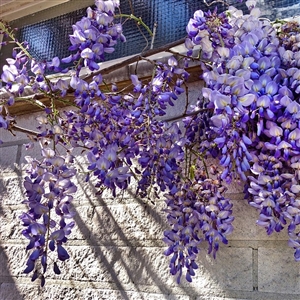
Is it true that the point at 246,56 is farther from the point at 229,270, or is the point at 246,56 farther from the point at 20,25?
the point at 20,25

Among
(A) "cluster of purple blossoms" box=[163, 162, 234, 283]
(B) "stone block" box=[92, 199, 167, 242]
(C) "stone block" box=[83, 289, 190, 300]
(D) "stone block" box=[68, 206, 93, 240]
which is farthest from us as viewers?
(D) "stone block" box=[68, 206, 93, 240]

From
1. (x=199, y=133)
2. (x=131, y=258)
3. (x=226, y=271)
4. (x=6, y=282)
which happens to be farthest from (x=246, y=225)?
(x=6, y=282)

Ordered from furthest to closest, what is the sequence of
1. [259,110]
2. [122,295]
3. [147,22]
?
[147,22], [122,295], [259,110]

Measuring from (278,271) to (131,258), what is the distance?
52 centimetres

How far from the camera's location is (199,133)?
1.34 m

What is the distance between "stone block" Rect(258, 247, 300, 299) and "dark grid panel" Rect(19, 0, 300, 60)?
0.90 meters

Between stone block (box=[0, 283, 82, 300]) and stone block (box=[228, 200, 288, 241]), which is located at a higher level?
stone block (box=[228, 200, 288, 241])

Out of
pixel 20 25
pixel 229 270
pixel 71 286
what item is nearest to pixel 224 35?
pixel 229 270

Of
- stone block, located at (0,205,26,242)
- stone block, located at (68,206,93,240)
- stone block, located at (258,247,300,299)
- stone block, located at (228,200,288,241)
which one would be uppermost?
stone block, located at (228,200,288,241)

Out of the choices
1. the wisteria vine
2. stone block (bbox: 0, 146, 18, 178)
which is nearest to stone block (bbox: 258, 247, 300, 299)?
the wisteria vine

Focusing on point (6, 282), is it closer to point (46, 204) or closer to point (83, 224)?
point (83, 224)

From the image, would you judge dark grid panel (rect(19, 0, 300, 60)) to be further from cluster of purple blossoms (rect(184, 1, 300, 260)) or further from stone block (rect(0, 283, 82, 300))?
stone block (rect(0, 283, 82, 300))

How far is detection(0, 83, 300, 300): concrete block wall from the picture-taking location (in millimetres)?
1269

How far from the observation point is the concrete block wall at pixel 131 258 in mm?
1269
